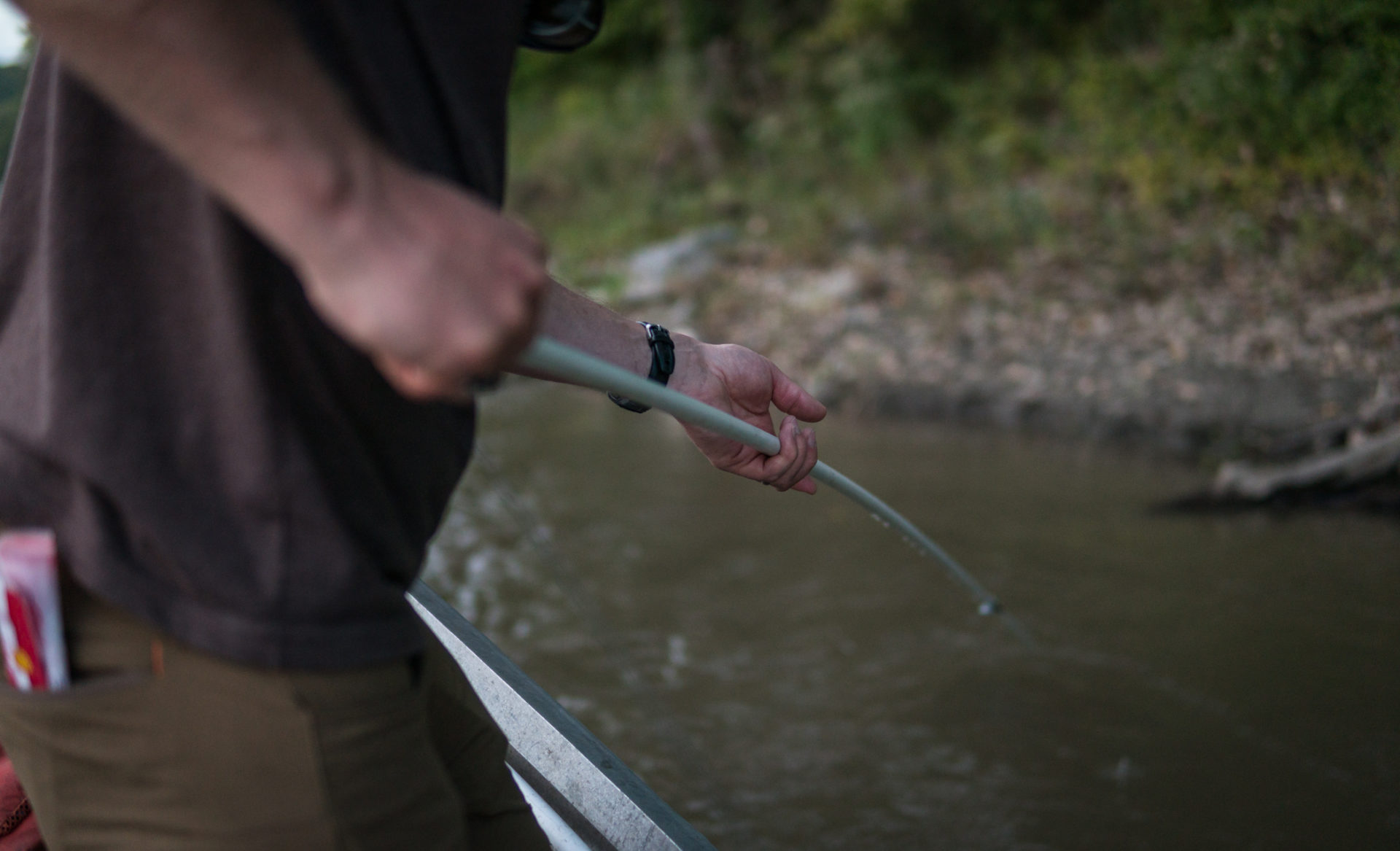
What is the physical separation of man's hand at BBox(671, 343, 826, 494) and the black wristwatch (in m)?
0.04

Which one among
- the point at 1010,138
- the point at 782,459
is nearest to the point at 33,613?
the point at 782,459

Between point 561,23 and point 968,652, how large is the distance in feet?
10.2

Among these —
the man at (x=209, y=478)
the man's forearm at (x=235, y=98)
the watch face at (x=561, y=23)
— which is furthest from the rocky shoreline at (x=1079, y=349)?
the man's forearm at (x=235, y=98)

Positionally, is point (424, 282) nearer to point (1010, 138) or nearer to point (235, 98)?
point (235, 98)

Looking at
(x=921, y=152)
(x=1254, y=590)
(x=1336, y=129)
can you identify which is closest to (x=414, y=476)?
(x=1254, y=590)

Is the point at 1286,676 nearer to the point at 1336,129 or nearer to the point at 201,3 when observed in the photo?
the point at 201,3

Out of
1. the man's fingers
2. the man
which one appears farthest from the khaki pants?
the man's fingers

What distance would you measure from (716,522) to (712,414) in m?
4.21

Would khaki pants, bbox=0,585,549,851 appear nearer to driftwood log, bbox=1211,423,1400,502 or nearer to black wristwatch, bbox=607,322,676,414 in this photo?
black wristwatch, bbox=607,322,676,414

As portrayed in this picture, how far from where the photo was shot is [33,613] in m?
0.92

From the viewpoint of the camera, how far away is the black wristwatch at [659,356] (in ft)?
5.07

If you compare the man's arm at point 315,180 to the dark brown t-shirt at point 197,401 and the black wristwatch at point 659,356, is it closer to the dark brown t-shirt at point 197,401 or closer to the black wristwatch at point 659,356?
the dark brown t-shirt at point 197,401

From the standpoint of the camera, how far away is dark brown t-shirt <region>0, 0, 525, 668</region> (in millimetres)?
880

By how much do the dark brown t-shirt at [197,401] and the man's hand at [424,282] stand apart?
17cm
